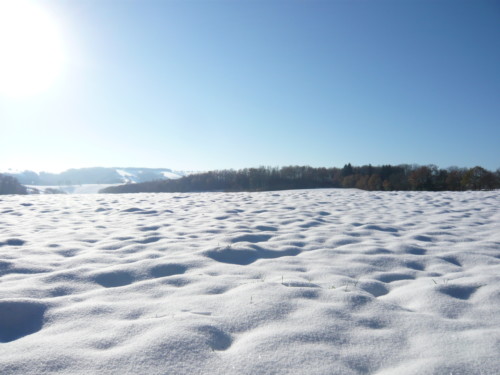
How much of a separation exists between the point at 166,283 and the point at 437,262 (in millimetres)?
3151

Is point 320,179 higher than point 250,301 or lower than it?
higher

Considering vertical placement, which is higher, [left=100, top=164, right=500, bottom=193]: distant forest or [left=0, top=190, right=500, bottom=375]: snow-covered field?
[left=100, top=164, right=500, bottom=193]: distant forest

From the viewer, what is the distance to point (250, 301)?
2.41 metres

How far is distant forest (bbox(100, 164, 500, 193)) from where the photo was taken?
3600 centimetres

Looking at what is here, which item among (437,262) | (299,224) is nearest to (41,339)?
(437,262)

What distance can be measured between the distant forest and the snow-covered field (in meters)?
33.7

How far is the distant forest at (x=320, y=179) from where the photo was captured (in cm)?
3600

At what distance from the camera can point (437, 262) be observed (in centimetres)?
365

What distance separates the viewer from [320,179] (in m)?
51.3

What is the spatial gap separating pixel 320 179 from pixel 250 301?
5036 centimetres

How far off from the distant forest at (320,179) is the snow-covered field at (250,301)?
3368 centimetres

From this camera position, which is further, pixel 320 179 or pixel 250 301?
pixel 320 179

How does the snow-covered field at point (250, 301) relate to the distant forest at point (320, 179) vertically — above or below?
below

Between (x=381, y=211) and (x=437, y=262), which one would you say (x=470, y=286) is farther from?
(x=381, y=211)
